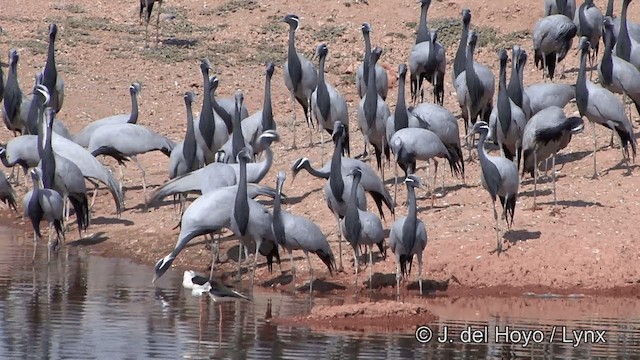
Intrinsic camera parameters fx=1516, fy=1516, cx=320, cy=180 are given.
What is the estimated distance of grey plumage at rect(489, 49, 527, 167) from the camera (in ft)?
52.6

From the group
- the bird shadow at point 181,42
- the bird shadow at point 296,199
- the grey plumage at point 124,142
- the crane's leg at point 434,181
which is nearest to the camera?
the crane's leg at point 434,181

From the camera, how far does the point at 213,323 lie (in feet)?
38.7

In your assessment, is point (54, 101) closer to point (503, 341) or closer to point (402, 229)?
point (402, 229)

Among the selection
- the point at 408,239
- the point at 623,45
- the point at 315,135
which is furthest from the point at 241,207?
the point at 623,45

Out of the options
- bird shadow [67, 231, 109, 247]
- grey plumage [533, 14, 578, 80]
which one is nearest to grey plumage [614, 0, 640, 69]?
grey plumage [533, 14, 578, 80]

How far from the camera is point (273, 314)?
1227 cm

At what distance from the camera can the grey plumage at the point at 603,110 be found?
1636 cm

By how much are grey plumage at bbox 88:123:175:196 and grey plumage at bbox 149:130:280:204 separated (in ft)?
6.11

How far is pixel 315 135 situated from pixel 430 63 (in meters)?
1.94

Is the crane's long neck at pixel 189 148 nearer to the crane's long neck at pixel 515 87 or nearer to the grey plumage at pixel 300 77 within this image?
the grey plumage at pixel 300 77

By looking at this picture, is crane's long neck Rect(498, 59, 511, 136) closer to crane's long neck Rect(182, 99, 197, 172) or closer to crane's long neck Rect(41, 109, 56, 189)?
crane's long neck Rect(182, 99, 197, 172)

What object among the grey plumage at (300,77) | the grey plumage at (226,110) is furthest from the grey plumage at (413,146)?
the grey plumage at (300,77)

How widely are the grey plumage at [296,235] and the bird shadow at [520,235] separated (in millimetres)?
1838

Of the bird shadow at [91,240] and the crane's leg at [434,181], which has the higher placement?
the crane's leg at [434,181]
